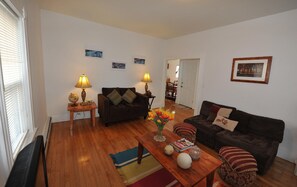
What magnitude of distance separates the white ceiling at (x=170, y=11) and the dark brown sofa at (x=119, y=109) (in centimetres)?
189

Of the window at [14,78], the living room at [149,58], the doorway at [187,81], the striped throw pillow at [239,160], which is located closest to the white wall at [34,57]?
the living room at [149,58]

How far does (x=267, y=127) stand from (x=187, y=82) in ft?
11.2

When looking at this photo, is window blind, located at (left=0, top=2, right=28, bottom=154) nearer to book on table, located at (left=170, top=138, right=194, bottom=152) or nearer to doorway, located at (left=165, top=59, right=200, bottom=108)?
book on table, located at (left=170, top=138, right=194, bottom=152)

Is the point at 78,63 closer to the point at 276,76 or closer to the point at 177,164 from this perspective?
the point at 177,164

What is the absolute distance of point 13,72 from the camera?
1416 millimetres

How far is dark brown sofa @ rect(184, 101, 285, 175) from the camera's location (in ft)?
6.42

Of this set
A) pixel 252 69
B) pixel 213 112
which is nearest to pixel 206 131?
pixel 213 112

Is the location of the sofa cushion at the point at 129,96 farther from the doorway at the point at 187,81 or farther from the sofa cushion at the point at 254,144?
the doorway at the point at 187,81

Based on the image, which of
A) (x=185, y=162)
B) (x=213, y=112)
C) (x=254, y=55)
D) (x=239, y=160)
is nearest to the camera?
(x=185, y=162)

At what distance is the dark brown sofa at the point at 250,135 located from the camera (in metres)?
1.96

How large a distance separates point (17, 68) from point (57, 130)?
6.02 feet

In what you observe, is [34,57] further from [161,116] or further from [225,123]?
[225,123]

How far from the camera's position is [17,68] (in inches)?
60.4

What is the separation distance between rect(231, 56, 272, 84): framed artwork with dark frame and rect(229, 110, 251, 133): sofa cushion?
0.73 metres
